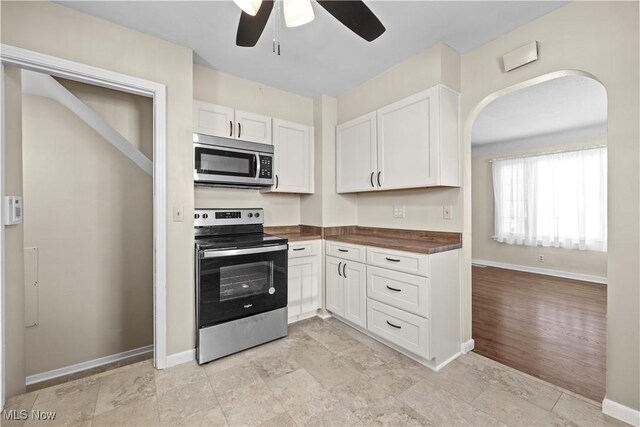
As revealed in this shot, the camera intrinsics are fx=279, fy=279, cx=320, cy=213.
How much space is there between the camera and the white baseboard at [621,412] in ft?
4.98

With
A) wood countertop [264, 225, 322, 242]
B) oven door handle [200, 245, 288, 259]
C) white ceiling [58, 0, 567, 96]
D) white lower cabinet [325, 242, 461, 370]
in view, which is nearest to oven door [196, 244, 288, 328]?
oven door handle [200, 245, 288, 259]

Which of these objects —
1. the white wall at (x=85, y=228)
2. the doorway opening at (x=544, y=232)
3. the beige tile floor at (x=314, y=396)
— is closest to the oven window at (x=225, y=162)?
the white wall at (x=85, y=228)

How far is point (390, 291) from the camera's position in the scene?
7.56 ft

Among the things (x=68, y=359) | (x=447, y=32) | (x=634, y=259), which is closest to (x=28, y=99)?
(x=68, y=359)

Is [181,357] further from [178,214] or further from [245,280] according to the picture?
[178,214]

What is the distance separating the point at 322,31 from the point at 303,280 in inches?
87.8

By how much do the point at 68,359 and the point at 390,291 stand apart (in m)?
3.32

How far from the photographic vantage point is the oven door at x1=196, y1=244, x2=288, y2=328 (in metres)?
2.15

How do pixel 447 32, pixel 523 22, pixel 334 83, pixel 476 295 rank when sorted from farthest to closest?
pixel 476 295, pixel 334 83, pixel 447 32, pixel 523 22

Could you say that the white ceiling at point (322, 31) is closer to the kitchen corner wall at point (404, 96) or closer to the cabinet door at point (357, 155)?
the kitchen corner wall at point (404, 96)

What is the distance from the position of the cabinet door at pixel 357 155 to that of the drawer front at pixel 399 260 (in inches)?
27.4

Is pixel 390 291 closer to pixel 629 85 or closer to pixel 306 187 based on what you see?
pixel 306 187

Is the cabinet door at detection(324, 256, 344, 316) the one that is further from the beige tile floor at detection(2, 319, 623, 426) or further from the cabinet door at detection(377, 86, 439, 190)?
the cabinet door at detection(377, 86, 439, 190)

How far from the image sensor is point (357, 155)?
296 cm
